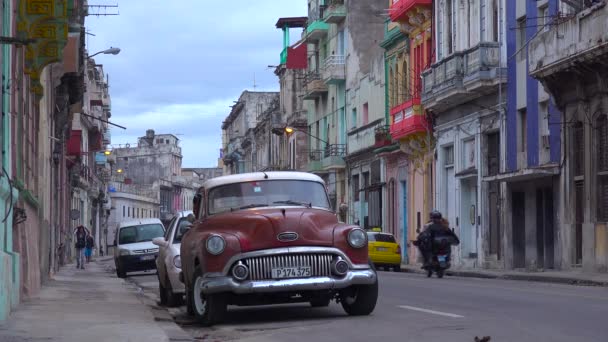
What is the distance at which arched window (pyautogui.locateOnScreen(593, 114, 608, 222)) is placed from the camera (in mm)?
33250

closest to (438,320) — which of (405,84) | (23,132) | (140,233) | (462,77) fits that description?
(23,132)

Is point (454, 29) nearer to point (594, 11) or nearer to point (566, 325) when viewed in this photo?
point (594, 11)

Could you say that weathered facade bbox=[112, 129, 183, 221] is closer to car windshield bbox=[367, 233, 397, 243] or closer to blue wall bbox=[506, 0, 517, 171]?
car windshield bbox=[367, 233, 397, 243]

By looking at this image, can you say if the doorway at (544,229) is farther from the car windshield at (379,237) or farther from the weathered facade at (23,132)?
the weathered facade at (23,132)

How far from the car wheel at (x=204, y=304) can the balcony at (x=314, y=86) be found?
57816 mm

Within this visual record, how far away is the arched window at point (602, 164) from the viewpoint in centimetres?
3325

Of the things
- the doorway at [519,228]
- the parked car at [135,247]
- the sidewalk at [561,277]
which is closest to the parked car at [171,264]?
the sidewalk at [561,277]

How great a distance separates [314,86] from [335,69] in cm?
485

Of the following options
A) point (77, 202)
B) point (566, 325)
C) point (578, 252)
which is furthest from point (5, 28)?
point (77, 202)

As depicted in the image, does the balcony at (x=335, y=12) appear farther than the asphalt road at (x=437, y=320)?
Yes

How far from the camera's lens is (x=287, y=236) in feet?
51.4

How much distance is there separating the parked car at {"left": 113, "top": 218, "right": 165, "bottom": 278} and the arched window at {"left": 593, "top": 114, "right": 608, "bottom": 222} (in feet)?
41.1

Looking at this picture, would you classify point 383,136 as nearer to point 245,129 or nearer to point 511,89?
point 511,89

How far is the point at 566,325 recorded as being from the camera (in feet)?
45.7
